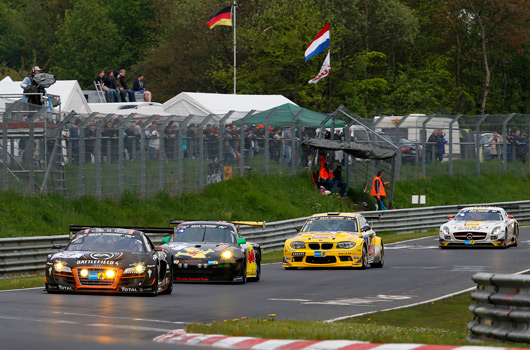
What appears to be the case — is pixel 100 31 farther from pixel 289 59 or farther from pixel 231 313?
pixel 231 313

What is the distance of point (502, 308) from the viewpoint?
11.2 meters

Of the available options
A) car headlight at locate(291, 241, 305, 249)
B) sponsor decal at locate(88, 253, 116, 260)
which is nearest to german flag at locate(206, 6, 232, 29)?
car headlight at locate(291, 241, 305, 249)

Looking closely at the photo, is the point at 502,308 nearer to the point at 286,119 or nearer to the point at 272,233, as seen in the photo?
the point at 272,233

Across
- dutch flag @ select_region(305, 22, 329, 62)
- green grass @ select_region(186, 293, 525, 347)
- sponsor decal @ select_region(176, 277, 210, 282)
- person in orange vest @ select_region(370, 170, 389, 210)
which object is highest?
dutch flag @ select_region(305, 22, 329, 62)

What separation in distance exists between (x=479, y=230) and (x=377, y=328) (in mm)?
20205

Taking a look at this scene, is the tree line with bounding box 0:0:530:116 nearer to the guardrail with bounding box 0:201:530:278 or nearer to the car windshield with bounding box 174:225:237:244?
the guardrail with bounding box 0:201:530:278

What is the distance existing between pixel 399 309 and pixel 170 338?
17.9ft

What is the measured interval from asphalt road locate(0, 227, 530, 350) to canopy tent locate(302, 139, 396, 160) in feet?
46.6

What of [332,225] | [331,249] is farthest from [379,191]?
[331,249]

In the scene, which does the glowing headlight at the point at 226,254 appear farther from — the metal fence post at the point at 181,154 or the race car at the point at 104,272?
the metal fence post at the point at 181,154

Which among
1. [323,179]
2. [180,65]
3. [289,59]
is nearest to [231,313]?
[323,179]

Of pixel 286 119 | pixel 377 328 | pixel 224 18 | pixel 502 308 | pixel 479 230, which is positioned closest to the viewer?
pixel 502 308

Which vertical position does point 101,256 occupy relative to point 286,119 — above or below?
below

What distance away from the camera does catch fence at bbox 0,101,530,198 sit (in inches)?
1139
